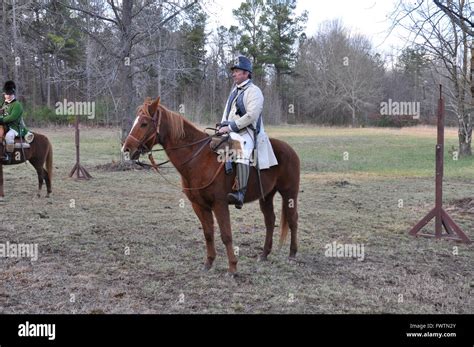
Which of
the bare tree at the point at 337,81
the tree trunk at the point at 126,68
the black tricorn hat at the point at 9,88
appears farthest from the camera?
the bare tree at the point at 337,81

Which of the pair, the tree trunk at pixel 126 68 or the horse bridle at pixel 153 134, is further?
the tree trunk at pixel 126 68

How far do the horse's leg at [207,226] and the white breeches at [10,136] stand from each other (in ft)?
22.4

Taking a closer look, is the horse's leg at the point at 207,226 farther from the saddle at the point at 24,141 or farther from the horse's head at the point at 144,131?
the saddle at the point at 24,141

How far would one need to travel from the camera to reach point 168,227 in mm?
8508

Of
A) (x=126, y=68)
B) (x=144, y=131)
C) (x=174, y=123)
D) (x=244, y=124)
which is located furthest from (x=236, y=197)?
(x=126, y=68)

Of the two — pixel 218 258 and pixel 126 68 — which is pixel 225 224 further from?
pixel 126 68

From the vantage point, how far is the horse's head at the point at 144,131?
5348mm

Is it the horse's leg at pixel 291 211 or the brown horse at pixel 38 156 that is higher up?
the brown horse at pixel 38 156

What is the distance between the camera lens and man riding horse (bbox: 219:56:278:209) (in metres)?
5.80

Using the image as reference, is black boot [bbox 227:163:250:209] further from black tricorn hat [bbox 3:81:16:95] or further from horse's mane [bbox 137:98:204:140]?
black tricorn hat [bbox 3:81:16:95]

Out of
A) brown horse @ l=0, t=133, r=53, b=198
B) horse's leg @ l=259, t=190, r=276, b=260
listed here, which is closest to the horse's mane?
horse's leg @ l=259, t=190, r=276, b=260

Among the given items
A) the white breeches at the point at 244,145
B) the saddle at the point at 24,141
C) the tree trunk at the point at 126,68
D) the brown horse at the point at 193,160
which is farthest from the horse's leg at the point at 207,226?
the tree trunk at the point at 126,68

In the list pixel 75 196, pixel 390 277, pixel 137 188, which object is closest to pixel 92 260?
pixel 390 277

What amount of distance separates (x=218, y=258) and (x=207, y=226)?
A: 0.81 m
